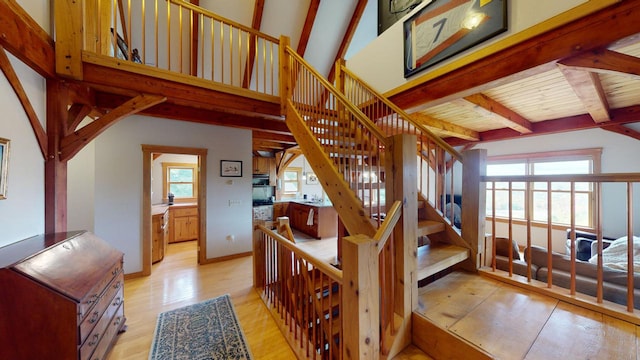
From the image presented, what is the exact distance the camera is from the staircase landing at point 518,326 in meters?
1.08

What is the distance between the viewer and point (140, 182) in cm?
337

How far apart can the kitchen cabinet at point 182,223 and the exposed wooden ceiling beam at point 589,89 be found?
A: 21.4 ft

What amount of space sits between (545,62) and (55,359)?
3913mm

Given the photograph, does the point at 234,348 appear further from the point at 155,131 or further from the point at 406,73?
the point at 406,73

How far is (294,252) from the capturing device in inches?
79.2

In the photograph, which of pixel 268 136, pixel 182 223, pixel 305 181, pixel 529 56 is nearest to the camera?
pixel 529 56

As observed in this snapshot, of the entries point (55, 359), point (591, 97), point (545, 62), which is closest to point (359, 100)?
point (545, 62)

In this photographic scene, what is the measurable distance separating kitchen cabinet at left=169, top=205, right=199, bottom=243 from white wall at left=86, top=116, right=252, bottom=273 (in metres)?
1.92

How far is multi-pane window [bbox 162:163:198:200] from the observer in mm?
5703

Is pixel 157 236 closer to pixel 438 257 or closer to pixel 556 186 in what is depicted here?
pixel 438 257

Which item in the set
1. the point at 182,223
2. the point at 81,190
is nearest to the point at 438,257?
the point at 81,190

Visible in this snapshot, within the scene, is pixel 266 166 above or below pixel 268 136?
below

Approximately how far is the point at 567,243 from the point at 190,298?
6.84m

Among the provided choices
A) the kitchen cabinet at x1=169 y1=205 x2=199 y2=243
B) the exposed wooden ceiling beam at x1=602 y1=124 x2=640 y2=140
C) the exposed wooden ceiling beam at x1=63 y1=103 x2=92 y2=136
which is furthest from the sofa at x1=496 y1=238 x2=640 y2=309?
the kitchen cabinet at x1=169 y1=205 x2=199 y2=243
